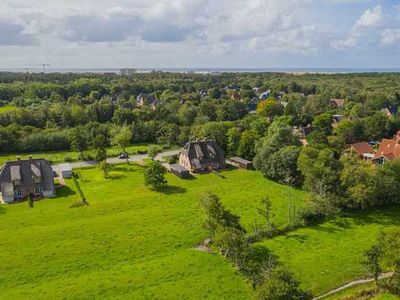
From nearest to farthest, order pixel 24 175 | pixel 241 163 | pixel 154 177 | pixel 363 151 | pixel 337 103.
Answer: pixel 24 175, pixel 154 177, pixel 241 163, pixel 363 151, pixel 337 103

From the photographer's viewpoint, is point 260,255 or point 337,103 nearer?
point 260,255

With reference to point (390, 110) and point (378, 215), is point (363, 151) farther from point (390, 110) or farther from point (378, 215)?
point (390, 110)

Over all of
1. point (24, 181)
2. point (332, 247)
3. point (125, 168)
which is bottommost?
point (332, 247)

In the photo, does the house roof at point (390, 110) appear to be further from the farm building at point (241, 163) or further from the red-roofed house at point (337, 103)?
the farm building at point (241, 163)

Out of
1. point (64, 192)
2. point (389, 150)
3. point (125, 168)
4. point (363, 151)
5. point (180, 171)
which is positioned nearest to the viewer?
point (64, 192)

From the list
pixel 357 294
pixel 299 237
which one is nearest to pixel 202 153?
pixel 299 237

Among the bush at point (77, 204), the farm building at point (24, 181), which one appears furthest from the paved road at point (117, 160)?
the bush at point (77, 204)
